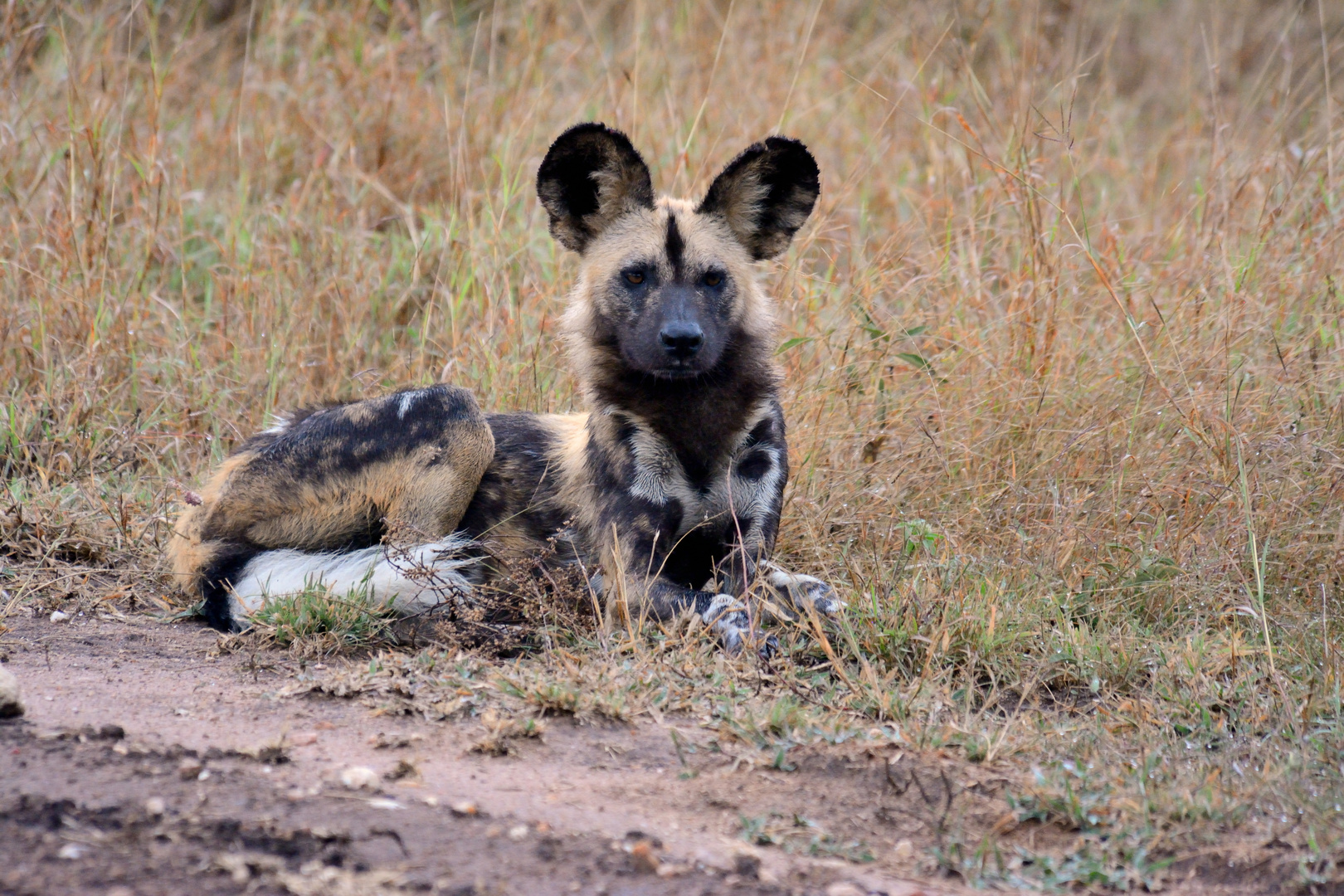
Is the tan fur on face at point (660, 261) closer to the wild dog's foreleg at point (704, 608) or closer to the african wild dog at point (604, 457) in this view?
the african wild dog at point (604, 457)

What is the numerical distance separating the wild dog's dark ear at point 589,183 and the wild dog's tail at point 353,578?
1.04m

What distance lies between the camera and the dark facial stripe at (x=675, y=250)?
3582mm

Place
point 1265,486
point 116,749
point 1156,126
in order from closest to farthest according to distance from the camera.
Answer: point 116,749, point 1265,486, point 1156,126

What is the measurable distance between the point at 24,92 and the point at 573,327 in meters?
3.56

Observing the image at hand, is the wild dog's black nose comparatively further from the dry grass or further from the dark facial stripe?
the dry grass

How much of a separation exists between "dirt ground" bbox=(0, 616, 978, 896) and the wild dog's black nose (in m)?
1.08

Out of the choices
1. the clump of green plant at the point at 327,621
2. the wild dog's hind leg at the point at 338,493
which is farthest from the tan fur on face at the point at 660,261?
the clump of green plant at the point at 327,621

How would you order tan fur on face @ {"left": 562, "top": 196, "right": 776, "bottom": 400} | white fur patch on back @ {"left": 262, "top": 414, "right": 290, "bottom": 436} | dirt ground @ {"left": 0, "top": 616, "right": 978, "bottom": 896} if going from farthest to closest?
white fur patch on back @ {"left": 262, "top": 414, "right": 290, "bottom": 436}
tan fur on face @ {"left": 562, "top": 196, "right": 776, "bottom": 400}
dirt ground @ {"left": 0, "top": 616, "right": 978, "bottom": 896}

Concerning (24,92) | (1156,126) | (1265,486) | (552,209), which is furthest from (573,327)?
(1156,126)

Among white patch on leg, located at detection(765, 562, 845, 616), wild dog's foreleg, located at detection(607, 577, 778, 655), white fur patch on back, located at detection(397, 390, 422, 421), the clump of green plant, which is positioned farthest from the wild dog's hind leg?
white patch on leg, located at detection(765, 562, 845, 616)

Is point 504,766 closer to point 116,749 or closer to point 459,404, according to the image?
point 116,749

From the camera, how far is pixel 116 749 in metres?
2.24

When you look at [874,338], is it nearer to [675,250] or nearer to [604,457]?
[675,250]

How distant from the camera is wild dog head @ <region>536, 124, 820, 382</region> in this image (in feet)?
11.6
